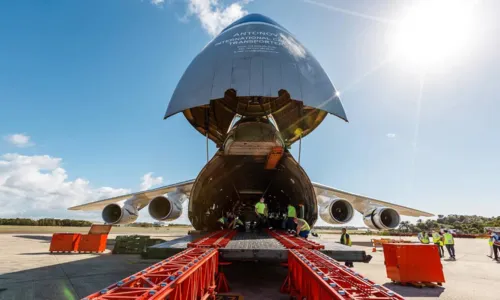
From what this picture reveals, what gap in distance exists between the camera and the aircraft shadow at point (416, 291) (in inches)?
230

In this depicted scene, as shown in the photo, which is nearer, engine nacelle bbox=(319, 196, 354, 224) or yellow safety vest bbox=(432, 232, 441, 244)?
engine nacelle bbox=(319, 196, 354, 224)

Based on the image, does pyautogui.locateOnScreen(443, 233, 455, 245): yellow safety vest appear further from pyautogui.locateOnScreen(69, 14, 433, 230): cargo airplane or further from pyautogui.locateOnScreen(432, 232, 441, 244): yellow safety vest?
pyautogui.locateOnScreen(69, 14, 433, 230): cargo airplane

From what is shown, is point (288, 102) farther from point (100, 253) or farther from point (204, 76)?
point (100, 253)

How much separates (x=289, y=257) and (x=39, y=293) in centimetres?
472

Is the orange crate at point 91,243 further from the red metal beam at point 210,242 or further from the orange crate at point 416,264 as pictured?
the orange crate at point 416,264

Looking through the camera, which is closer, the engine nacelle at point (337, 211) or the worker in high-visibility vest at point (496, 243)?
the engine nacelle at point (337, 211)

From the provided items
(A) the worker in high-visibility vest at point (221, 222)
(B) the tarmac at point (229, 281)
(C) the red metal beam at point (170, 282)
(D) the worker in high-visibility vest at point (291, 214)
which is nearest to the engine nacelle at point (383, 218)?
(B) the tarmac at point (229, 281)

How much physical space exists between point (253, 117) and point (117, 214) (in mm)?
7581

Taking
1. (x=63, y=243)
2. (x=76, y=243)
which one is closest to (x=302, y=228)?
(x=76, y=243)

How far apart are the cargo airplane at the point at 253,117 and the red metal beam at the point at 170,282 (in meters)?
3.80

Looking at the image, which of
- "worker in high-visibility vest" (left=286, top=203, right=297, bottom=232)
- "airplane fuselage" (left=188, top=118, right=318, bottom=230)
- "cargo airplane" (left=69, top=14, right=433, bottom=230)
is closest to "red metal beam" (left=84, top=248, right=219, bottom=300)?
"cargo airplane" (left=69, top=14, right=433, bottom=230)

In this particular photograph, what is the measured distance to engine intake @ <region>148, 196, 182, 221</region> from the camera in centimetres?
1053

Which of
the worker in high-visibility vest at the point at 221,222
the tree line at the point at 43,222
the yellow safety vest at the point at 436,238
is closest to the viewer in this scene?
the worker in high-visibility vest at the point at 221,222

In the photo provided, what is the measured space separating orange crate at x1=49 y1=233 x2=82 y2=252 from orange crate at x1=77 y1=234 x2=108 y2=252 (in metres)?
0.27
